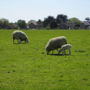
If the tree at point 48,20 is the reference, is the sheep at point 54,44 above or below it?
above

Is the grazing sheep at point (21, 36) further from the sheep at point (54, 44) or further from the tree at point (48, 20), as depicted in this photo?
the tree at point (48, 20)

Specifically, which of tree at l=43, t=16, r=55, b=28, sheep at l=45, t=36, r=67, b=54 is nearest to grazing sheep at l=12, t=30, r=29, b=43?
sheep at l=45, t=36, r=67, b=54

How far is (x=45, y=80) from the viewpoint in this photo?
520 inches

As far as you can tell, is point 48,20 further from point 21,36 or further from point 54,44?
point 54,44

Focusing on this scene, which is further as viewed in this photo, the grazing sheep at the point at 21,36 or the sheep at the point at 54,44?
the grazing sheep at the point at 21,36

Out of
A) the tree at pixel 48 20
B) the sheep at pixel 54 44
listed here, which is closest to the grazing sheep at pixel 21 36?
the sheep at pixel 54 44

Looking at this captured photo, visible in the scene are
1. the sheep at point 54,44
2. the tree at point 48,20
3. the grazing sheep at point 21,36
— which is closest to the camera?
the sheep at point 54,44

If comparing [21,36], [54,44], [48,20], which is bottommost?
[48,20]

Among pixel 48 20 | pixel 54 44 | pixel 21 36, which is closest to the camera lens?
pixel 54 44

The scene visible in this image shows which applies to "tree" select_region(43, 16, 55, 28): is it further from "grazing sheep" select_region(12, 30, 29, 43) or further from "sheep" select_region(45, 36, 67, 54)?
"sheep" select_region(45, 36, 67, 54)

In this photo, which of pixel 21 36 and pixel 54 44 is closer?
pixel 54 44

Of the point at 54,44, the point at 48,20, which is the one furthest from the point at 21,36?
the point at 48,20

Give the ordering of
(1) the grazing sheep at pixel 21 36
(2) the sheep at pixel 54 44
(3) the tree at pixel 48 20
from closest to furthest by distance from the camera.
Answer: (2) the sheep at pixel 54 44, (1) the grazing sheep at pixel 21 36, (3) the tree at pixel 48 20

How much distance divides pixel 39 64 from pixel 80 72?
367cm
